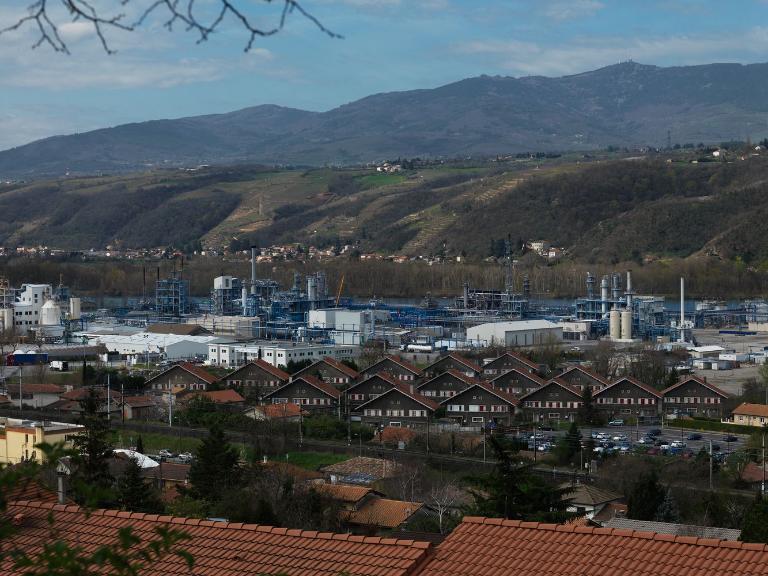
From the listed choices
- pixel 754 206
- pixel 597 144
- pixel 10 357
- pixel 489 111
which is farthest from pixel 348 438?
pixel 489 111

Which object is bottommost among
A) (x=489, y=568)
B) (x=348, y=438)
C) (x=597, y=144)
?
(x=348, y=438)

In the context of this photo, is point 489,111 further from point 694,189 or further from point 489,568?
point 489,568

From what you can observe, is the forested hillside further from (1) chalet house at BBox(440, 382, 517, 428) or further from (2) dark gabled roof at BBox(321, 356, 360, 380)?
(1) chalet house at BBox(440, 382, 517, 428)

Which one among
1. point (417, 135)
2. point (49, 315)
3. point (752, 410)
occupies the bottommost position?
point (752, 410)

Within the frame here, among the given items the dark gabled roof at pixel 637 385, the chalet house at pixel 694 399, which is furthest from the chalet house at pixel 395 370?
the chalet house at pixel 694 399

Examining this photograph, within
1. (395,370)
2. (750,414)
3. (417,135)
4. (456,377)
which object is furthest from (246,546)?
(417,135)

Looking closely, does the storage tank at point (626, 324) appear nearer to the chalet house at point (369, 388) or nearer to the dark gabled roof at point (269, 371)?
the dark gabled roof at point (269, 371)

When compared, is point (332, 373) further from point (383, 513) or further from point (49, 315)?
point (49, 315)
